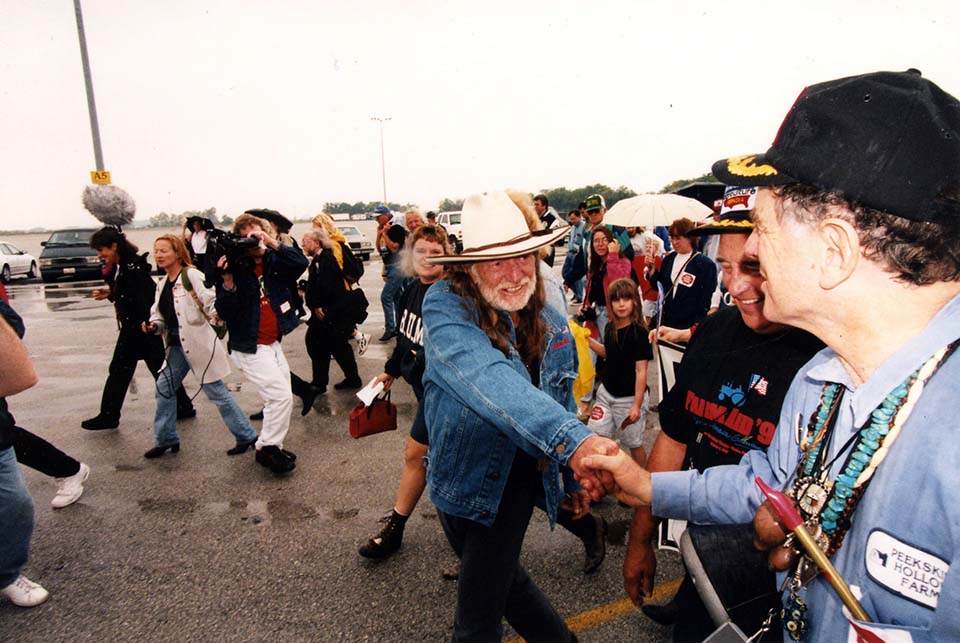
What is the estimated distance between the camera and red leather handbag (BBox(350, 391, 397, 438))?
3.28m

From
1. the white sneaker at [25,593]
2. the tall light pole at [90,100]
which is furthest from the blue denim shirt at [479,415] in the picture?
the tall light pole at [90,100]

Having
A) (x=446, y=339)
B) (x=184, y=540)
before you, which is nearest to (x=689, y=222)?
(x=446, y=339)

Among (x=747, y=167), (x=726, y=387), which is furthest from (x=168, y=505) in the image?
(x=747, y=167)

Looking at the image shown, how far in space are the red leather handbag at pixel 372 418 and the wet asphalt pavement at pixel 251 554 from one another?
69 centimetres

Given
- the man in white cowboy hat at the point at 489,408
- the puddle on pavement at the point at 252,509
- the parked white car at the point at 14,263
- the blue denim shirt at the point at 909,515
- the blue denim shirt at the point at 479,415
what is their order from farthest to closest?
the parked white car at the point at 14,263 < the puddle on pavement at the point at 252,509 < the man in white cowboy hat at the point at 489,408 < the blue denim shirt at the point at 479,415 < the blue denim shirt at the point at 909,515

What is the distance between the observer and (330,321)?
6055 millimetres

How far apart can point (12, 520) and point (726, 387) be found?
3.52 metres

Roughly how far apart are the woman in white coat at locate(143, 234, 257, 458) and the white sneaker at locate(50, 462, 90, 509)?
69 centimetres

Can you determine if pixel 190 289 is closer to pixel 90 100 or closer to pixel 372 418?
pixel 372 418

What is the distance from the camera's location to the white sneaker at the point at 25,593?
2771mm

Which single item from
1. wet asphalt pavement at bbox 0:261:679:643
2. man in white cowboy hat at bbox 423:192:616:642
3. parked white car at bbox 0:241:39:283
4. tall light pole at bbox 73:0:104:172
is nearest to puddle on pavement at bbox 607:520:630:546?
wet asphalt pavement at bbox 0:261:679:643

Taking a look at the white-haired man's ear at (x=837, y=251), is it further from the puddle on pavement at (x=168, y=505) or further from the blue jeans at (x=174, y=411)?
the blue jeans at (x=174, y=411)

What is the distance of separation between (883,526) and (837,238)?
20.1 inches

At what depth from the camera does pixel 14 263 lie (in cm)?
1916
